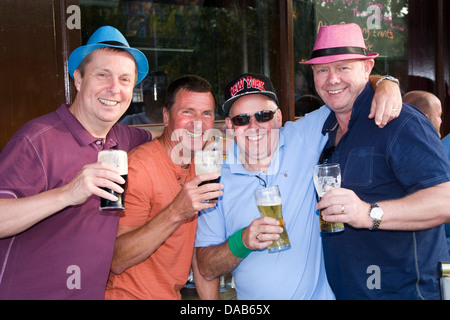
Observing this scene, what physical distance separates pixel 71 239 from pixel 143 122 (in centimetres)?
306

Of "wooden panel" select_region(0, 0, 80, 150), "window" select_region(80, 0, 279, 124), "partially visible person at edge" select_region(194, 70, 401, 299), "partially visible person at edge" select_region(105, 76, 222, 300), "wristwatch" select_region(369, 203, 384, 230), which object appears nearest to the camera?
"wristwatch" select_region(369, 203, 384, 230)

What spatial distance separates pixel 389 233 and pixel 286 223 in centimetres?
57

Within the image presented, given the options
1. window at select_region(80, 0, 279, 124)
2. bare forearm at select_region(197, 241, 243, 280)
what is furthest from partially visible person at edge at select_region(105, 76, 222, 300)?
window at select_region(80, 0, 279, 124)

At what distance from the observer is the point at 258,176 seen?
2.81 meters

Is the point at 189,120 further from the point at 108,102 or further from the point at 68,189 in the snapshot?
the point at 68,189

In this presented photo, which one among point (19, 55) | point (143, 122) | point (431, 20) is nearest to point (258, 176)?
point (19, 55)

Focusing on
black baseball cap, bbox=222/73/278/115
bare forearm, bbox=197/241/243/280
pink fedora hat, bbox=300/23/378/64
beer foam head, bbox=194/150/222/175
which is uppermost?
pink fedora hat, bbox=300/23/378/64

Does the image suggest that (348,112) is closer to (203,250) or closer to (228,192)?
(228,192)

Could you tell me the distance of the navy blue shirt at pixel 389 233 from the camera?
233 centimetres

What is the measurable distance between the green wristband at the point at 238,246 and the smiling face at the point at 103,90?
1.00 meters

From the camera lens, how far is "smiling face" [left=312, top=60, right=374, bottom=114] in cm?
277

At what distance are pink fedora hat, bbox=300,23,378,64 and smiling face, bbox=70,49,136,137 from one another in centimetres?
116

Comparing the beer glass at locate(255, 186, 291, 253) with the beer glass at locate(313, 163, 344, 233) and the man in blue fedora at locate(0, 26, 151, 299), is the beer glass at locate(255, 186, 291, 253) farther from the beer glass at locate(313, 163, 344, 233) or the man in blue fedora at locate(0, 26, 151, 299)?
the man in blue fedora at locate(0, 26, 151, 299)

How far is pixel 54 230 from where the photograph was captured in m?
2.48
